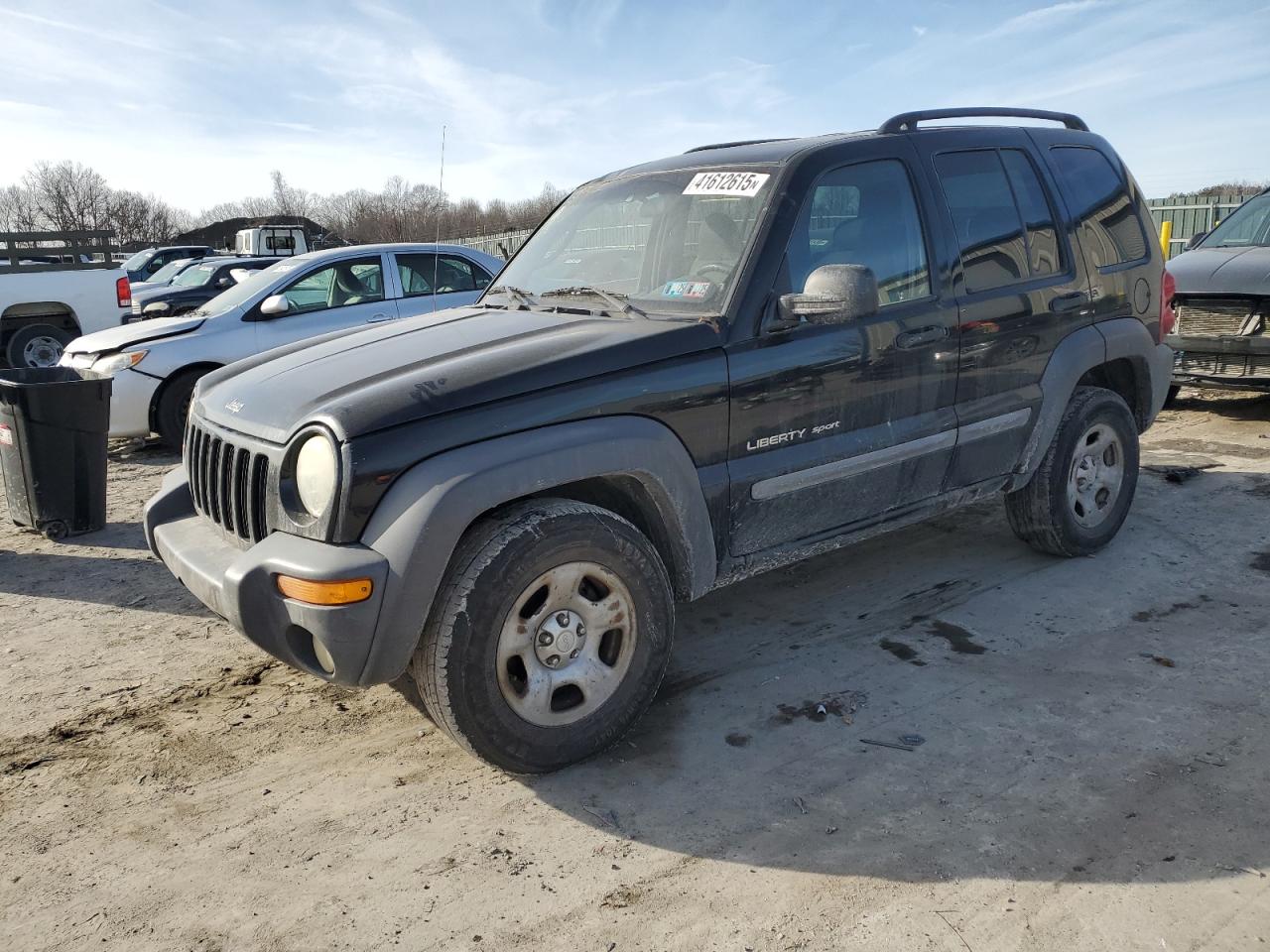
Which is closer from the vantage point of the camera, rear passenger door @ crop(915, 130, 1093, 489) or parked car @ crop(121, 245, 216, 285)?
rear passenger door @ crop(915, 130, 1093, 489)

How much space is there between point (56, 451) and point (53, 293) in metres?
6.74

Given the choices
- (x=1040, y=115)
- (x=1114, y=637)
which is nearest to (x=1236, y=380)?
(x=1040, y=115)

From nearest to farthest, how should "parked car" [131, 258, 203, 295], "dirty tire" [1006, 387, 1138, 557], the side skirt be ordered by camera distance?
1. the side skirt
2. "dirty tire" [1006, 387, 1138, 557]
3. "parked car" [131, 258, 203, 295]

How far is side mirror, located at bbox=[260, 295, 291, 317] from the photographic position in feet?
26.5

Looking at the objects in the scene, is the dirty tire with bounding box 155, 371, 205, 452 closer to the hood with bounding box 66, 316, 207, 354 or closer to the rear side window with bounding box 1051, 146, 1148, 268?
the hood with bounding box 66, 316, 207, 354

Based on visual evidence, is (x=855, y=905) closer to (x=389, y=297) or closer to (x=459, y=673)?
(x=459, y=673)

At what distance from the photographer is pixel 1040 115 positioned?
5.06 metres

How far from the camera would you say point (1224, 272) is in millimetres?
8125

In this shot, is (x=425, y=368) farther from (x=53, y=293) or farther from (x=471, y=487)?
A: (x=53, y=293)

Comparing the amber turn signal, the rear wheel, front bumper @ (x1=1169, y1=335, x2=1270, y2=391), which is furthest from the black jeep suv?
the rear wheel

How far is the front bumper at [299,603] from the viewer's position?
9.30 ft

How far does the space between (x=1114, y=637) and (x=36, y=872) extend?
4063 mm

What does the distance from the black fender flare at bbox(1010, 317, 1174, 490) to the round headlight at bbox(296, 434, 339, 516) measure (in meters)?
3.19

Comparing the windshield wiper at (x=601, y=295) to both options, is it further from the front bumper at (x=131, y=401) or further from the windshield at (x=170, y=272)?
the windshield at (x=170, y=272)
